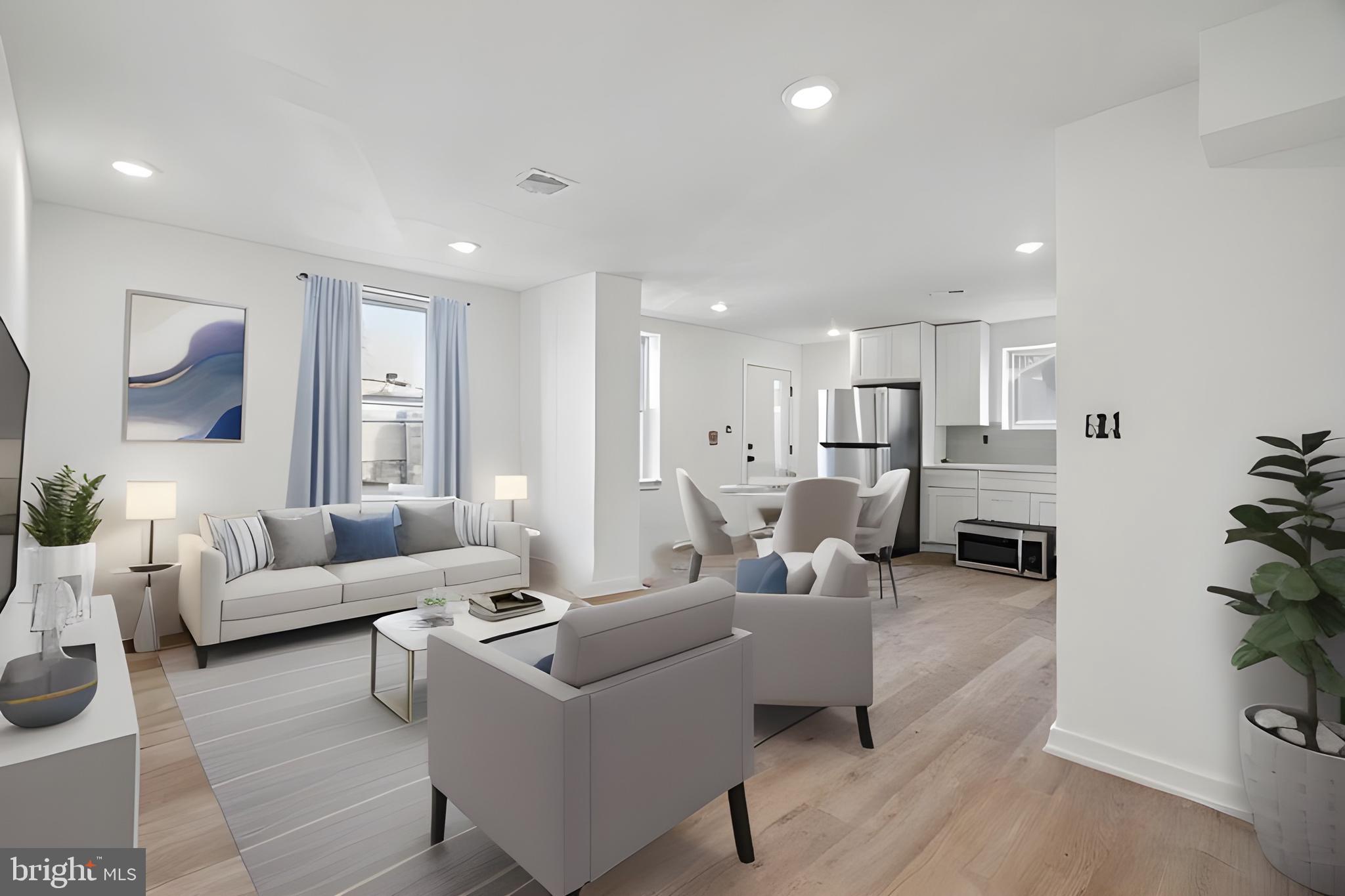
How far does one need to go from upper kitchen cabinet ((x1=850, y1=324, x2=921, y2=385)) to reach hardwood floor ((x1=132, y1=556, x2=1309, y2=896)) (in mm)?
4402

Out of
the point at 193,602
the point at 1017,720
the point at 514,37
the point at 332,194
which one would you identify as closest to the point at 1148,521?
the point at 1017,720

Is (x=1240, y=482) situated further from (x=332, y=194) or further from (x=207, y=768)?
(x=332, y=194)

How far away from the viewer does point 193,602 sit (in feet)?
11.5

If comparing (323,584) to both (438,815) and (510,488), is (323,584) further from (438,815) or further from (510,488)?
(438,815)

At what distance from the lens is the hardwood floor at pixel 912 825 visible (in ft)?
5.75

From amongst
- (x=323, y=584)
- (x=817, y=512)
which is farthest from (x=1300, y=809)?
(x=323, y=584)

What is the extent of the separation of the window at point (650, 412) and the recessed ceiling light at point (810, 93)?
170 inches

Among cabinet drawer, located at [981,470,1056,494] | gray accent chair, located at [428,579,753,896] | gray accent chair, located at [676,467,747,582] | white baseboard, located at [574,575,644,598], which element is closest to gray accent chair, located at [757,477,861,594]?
gray accent chair, located at [676,467,747,582]

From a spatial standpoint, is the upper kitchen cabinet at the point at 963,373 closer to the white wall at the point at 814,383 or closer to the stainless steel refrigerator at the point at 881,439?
the stainless steel refrigerator at the point at 881,439

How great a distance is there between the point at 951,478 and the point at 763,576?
4771 mm

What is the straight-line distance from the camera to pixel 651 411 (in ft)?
22.0

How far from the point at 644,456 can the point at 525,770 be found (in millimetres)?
5252

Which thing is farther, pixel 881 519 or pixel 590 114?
pixel 881 519

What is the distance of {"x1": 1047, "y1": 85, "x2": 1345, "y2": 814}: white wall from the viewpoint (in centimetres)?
204
